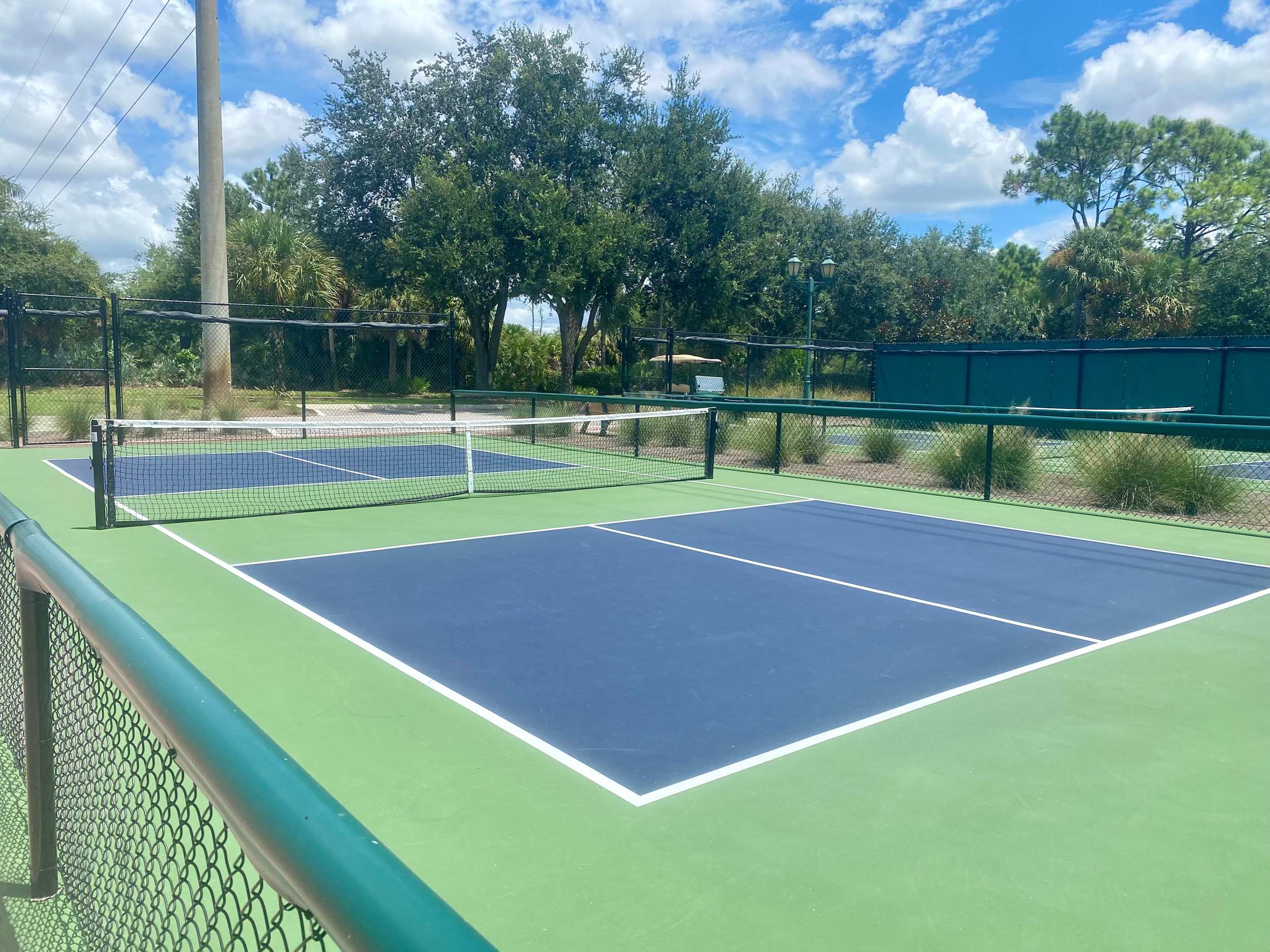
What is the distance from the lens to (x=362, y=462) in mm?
18500

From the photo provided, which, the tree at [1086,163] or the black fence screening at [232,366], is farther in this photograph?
the tree at [1086,163]

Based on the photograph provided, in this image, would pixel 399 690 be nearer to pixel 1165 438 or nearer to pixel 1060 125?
pixel 1165 438

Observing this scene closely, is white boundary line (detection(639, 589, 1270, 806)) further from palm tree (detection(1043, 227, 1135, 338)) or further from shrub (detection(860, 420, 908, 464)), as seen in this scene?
palm tree (detection(1043, 227, 1135, 338))

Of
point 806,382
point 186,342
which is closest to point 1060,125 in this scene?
point 806,382

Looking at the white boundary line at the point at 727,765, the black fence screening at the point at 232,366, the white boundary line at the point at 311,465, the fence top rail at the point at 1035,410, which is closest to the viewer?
the white boundary line at the point at 727,765

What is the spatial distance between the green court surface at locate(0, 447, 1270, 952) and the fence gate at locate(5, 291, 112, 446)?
14955 millimetres

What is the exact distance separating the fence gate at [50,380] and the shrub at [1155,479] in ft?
54.8

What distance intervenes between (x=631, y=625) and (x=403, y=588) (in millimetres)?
2160

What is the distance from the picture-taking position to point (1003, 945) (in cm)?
329

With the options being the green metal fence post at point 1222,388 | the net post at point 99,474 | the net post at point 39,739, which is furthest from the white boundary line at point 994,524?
the green metal fence post at point 1222,388

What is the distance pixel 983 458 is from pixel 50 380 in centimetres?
3215

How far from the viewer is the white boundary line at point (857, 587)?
724cm

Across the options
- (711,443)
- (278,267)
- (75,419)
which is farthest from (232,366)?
(711,443)

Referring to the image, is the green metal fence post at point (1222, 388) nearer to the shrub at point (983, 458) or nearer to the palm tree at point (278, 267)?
the shrub at point (983, 458)
